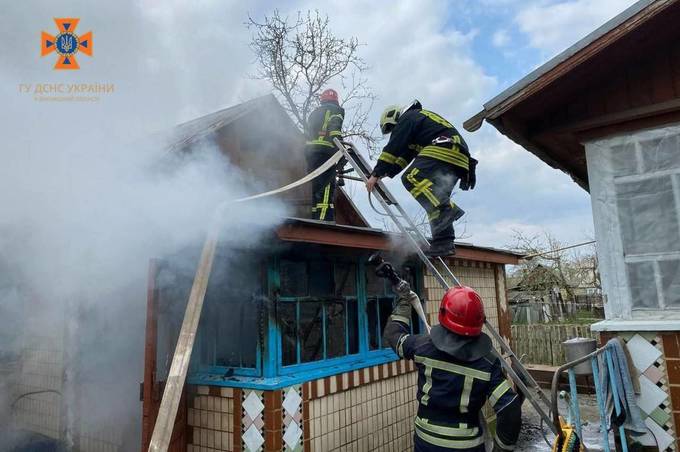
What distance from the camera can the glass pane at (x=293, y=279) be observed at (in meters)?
4.47

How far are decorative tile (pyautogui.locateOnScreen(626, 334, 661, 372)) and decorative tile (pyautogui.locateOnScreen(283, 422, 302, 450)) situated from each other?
119 inches

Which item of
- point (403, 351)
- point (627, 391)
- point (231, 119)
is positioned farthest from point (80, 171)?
point (627, 391)

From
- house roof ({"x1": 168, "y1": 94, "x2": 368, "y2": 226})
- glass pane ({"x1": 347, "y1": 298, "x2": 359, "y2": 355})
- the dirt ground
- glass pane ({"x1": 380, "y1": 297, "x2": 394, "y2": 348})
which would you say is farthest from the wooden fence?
glass pane ({"x1": 347, "y1": 298, "x2": 359, "y2": 355})

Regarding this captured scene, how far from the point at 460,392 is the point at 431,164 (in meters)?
1.95

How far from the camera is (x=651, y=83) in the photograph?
151 inches

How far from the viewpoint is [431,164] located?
12.9ft

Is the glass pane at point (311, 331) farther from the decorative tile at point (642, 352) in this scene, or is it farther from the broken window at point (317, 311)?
the decorative tile at point (642, 352)

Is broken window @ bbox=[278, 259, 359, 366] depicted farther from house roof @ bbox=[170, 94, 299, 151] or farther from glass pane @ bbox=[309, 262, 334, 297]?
house roof @ bbox=[170, 94, 299, 151]

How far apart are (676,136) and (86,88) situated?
6.42 m

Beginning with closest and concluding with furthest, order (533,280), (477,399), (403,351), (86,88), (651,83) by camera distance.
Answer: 1. (477,399)
2. (403,351)
3. (651,83)
4. (86,88)
5. (533,280)

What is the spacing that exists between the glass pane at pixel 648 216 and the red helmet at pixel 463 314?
6.38ft

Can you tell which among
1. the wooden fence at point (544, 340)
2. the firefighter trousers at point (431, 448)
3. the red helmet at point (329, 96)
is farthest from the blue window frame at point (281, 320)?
the wooden fence at point (544, 340)

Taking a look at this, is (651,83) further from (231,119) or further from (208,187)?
(231,119)

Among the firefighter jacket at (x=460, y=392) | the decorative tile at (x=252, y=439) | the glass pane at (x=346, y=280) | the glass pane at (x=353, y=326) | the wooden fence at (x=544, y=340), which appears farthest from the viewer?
the wooden fence at (x=544, y=340)
